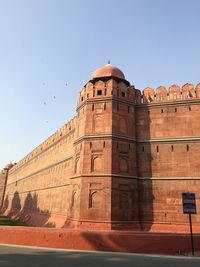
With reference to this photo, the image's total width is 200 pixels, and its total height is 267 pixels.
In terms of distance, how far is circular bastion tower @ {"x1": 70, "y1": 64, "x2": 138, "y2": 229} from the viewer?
50.0ft

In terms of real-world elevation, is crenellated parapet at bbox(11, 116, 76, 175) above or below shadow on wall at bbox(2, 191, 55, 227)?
above

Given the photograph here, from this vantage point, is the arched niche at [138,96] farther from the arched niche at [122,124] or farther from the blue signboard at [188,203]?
the blue signboard at [188,203]

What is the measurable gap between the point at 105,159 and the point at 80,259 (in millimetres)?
8090

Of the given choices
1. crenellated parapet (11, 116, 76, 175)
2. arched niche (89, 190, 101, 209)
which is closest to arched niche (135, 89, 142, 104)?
crenellated parapet (11, 116, 76, 175)

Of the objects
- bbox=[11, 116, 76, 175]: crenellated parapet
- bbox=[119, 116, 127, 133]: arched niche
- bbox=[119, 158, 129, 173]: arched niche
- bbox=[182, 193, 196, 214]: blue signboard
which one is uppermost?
bbox=[11, 116, 76, 175]: crenellated parapet

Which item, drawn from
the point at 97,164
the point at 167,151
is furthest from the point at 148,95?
the point at 97,164

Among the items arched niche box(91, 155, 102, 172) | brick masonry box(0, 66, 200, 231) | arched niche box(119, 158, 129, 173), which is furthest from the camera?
arched niche box(119, 158, 129, 173)

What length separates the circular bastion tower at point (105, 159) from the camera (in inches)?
600

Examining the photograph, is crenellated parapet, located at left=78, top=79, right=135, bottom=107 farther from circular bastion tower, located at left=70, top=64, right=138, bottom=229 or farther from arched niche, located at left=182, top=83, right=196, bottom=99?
arched niche, located at left=182, top=83, right=196, bottom=99

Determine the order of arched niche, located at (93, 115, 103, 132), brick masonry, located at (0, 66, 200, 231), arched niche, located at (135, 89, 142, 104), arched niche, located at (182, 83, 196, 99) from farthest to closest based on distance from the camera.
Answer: arched niche, located at (135, 89, 142, 104), arched niche, located at (182, 83, 196, 99), arched niche, located at (93, 115, 103, 132), brick masonry, located at (0, 66, 200, 231)

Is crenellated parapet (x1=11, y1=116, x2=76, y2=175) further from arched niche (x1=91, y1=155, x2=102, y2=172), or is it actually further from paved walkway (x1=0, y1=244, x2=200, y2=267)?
paved walkway (x1=0, y1=244, x2=200, y2=267)

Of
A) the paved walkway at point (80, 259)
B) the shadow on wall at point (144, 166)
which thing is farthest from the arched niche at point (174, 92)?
the paved walkway at point (80, 259)

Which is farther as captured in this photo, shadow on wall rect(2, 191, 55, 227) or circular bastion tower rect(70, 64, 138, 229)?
shadow on wall rect(2, 191, 55, 227)

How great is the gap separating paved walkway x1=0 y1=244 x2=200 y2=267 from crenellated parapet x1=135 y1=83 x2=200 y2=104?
11.3m
